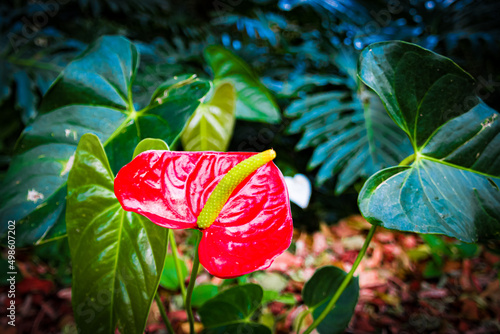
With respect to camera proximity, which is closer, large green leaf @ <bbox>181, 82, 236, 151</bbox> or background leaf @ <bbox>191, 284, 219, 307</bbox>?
large green leaf @ <bbox>181, 82, 236, 151</bbox>

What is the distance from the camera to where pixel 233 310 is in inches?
24.8

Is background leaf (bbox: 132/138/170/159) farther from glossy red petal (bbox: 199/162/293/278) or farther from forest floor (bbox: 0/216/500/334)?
forest floor (bbox: 0/216/500/334)

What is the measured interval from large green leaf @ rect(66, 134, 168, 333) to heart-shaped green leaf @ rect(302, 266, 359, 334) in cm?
34

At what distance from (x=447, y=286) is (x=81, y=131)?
1.38 metres

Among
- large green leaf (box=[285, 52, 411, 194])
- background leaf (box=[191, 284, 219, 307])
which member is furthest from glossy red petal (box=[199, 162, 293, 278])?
background leaf (box=[191, 284, 219, 307])

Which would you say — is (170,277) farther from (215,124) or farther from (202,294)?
(215,124)

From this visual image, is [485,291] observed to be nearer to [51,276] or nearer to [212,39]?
[212,39]

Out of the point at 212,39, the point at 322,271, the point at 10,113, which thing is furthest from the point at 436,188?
the point at 10,113

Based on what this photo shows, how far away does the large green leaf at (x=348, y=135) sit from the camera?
0.86 metres

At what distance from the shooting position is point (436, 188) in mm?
468

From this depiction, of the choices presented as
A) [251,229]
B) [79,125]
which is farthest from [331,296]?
[79,125]

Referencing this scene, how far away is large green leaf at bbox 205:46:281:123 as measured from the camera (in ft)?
2.51

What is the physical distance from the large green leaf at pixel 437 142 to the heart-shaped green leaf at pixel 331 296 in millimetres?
238

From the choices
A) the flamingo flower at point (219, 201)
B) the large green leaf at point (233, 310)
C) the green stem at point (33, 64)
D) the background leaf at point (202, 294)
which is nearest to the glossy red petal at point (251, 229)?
the flamingo flower at point (219, 201)
